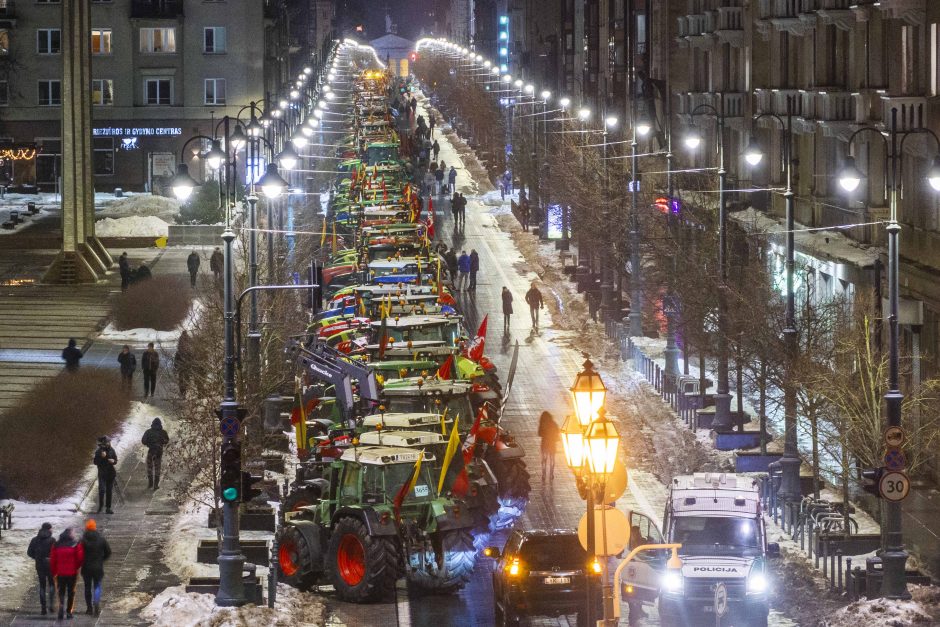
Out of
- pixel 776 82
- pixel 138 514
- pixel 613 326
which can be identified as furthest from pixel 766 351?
pixel 776 82

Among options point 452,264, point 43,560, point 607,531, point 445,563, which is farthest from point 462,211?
point 607,531

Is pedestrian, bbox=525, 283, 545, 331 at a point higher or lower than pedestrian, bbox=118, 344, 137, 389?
higher

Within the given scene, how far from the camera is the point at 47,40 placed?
10706cm

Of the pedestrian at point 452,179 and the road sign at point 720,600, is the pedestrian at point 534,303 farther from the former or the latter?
the pedestrian at point 452,179

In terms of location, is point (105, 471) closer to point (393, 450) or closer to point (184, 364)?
point (184, 364)

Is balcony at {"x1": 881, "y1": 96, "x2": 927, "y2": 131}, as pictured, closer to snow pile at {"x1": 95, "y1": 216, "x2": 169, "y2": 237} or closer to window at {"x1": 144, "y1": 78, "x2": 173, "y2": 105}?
snow pile at {"x1": 95, "y1": 216, "x2": 169, "y2": 237}

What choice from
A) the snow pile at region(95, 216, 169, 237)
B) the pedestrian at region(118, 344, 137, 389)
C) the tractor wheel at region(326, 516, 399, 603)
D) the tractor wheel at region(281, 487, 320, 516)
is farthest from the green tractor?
the snow pile at region(95, 216, 169, 237)

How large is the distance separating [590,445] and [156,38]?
89.9m

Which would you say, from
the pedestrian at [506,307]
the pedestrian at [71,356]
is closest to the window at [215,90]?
the pedestrian at [506,307]

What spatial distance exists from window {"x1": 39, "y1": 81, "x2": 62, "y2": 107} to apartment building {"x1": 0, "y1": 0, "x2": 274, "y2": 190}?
54 millimetres

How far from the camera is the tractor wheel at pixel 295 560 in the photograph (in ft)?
99.8

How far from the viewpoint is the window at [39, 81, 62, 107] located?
107 metres

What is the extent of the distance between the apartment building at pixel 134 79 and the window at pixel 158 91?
0.05 m

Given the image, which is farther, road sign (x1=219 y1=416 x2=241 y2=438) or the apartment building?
the apartment building
